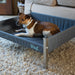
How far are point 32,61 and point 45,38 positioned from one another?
46cm

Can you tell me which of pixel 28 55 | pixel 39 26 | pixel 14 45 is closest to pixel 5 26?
pixel 14 45

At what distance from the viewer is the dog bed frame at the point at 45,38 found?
146cm

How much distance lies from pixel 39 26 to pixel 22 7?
161cm

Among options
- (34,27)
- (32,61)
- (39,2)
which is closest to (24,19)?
(34,27)

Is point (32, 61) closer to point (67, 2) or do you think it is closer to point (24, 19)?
point (24, 19)

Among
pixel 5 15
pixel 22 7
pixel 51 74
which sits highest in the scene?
pixel 22 7

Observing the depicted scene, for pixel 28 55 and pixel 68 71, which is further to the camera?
pixel 28 55

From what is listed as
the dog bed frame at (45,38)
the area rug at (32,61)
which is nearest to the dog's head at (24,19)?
the dog bed frame at (45,38)

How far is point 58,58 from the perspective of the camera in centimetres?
173

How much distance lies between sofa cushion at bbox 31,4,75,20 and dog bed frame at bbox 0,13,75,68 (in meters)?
0.18

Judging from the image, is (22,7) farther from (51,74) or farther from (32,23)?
(51,74)

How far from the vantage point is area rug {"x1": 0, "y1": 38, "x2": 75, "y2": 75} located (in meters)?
1.50

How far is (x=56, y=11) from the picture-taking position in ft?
8.17

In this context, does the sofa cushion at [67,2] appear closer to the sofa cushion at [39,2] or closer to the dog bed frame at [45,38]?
the sofa cushion at [39,2]
